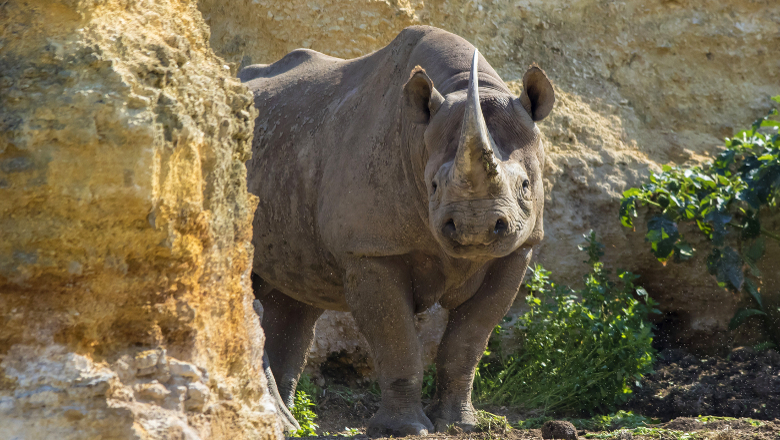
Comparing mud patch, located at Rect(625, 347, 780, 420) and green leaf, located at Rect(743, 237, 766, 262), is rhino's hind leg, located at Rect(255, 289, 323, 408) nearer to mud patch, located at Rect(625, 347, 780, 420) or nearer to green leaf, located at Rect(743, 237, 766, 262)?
mud patch, located at Rect(625, 347, 780, 420)

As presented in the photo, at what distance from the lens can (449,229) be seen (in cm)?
375

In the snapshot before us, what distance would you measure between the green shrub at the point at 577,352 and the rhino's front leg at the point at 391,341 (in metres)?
1.84

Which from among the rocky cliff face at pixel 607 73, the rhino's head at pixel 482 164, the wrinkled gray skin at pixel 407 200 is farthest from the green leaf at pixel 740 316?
the rhino's head at pixel 482 164

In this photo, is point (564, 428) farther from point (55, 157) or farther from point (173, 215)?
point (55, 157)

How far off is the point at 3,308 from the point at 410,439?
7.90 feet

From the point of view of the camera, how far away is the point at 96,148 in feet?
5.90

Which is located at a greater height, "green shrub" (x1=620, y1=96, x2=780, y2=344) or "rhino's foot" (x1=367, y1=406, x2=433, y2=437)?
"green shrub" (x1=620, y1=96, x2=780, y2=344)

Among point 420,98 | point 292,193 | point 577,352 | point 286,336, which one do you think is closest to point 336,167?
point 292,193

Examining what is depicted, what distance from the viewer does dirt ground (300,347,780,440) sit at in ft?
18.9

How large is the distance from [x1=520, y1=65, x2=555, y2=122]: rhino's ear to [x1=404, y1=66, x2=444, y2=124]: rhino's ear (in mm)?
423

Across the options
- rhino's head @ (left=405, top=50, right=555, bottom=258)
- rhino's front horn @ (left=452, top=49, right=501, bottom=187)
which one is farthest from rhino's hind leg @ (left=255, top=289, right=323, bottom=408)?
rhino's front horn @ (left=452, top=49, right=501, bottom=187)

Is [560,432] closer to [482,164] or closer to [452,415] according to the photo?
[452,415]

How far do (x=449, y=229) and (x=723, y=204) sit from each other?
368 cm

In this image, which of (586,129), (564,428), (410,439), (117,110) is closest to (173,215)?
(117,110)
